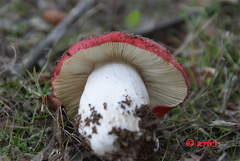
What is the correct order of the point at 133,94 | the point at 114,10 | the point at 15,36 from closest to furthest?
the point at 133,94, the point at 15,36, the point at 114,10

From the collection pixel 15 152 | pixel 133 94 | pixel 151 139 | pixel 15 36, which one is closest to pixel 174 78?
pixel 133 94

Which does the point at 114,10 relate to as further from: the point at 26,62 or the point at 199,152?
the point at 199,152

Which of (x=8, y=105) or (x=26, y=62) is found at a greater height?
(x=26, y=62)

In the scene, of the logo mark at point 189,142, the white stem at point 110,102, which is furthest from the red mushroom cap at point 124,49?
the logo mark at point 189,142

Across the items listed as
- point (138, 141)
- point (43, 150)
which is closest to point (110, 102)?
point (138, 141)

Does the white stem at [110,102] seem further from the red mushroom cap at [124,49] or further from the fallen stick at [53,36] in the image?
the fallen stick at [53,36]

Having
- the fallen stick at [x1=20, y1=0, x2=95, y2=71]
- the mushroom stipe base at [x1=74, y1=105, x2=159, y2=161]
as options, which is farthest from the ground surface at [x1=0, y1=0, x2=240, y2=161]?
the mushroom stipe base at [x1=74, y1=105, x2=159, y2=161]

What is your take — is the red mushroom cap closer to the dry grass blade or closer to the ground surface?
the ground surface

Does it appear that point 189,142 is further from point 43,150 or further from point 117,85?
point 43,150
